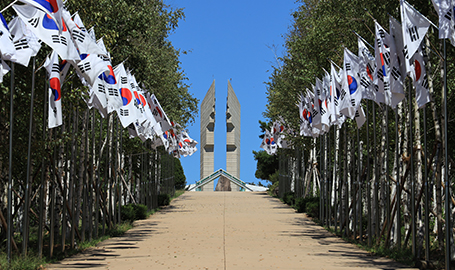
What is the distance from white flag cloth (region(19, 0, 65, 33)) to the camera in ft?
34.1

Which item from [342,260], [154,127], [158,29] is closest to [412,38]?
[342,260]

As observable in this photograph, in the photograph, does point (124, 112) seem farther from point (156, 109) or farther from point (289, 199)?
point (289, 199)

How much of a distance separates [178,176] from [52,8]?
54.8 meters

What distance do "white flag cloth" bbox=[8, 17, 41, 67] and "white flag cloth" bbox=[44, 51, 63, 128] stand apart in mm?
616

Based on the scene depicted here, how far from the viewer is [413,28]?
36.9 feet

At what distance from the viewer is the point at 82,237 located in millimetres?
16109

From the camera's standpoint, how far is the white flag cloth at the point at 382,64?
43.3 feet

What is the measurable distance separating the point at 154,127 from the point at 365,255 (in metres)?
9.73

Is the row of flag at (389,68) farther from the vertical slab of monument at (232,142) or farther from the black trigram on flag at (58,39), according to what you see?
the vertical slab of monument at (232,142)

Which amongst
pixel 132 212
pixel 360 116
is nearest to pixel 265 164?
pixel 132 212

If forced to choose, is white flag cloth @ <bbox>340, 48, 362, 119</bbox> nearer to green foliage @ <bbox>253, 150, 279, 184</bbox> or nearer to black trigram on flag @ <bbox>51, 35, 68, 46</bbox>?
black trigram on flag @ <bbox>51, 35, 68, 46</bbox>

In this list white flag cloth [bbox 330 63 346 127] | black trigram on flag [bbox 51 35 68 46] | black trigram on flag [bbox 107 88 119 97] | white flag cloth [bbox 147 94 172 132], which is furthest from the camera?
white flag cloth [bbox 147 94 172 132]

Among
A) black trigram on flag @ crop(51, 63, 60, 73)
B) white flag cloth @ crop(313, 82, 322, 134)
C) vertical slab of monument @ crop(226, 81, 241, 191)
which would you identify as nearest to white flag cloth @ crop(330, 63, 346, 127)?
white flag cloth @ crop(313, 82, 322, 134)

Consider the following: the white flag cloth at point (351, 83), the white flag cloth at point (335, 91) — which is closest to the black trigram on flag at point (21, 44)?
the white flag cloth at point (351, 83)
